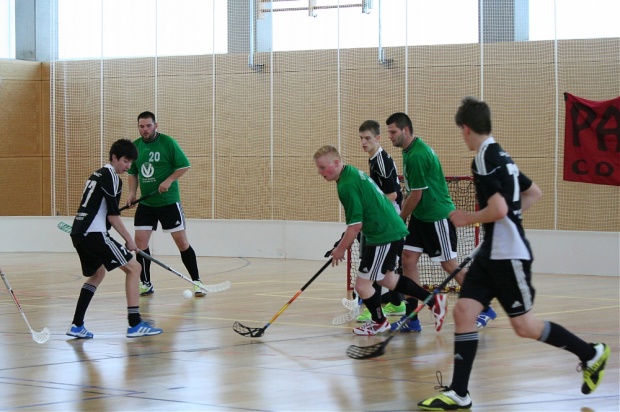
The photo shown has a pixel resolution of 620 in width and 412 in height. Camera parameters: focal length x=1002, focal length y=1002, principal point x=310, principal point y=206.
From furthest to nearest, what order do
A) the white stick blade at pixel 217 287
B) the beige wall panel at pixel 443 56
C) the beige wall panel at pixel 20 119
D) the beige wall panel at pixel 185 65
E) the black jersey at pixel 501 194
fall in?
the beige wall panel at pixel 20 119
the beige wall panel at pixel 185 65
the beige wall panel at pixel 443 56
the white stick blade at pixel 217 287
the black jersey at pixel 501 194

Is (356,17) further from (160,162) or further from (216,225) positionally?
(160,162)

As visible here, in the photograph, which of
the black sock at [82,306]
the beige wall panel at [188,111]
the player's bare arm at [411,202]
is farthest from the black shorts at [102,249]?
the beige wall panel at [188,111]

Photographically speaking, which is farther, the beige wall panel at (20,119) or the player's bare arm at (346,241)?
the beige wall panel at (20,119)

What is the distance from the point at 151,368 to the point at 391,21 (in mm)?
9468

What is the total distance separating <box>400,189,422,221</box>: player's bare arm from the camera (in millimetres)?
6996

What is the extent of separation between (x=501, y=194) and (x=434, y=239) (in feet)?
8.61

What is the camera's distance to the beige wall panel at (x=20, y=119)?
16812 mm

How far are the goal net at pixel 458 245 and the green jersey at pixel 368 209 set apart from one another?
358 centimetres

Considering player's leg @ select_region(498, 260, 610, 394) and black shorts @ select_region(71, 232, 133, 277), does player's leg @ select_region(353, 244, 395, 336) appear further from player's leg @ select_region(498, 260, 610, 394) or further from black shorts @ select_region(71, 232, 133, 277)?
player's leg @ select_region(498, 260, 610, 394)

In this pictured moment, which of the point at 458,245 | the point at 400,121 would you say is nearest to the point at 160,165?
the point at 458,245

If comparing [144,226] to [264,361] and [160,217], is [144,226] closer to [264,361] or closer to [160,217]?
[160,217]

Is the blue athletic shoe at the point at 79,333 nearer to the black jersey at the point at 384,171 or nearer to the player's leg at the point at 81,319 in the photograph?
the player's leg at the point at 81,319

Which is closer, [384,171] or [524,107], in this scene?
[384,171]

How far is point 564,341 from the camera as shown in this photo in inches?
185
